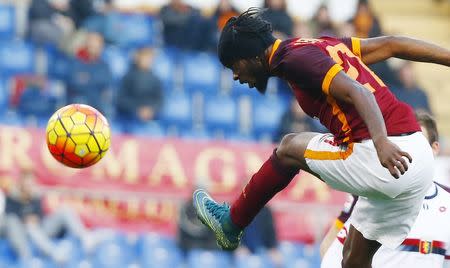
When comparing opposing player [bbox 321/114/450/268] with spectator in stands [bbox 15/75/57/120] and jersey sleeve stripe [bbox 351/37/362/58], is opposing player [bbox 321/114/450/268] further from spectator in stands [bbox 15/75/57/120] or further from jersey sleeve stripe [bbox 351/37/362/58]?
spectator in stands [bbox 15/75/57/120]

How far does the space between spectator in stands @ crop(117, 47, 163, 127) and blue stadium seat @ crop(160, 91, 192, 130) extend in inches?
8.5

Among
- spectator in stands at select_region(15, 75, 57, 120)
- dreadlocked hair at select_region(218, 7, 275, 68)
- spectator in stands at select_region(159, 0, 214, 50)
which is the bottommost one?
spectator in stands at select_region(15, 75, 57, 120)

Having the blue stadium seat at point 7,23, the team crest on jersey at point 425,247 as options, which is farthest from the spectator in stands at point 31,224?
the team crest on jersey at point 425,247

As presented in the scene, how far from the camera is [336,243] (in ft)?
23.2

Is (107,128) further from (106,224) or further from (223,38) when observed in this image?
(106,224)

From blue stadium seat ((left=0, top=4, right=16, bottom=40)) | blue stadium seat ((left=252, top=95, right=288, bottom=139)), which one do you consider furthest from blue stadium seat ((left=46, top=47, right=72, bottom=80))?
blue stadium seat ((left=252, top=95, right=288, bottom=139))

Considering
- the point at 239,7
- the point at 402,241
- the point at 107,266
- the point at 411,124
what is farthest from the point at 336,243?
the point at 239,7

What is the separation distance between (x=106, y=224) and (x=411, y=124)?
7.47 metres

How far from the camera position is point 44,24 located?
1484cm

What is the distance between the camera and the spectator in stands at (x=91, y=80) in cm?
1399

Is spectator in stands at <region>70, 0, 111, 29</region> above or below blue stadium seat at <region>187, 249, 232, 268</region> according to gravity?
above

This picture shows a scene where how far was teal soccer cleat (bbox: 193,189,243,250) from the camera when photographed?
630cm

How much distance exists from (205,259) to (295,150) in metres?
6.47

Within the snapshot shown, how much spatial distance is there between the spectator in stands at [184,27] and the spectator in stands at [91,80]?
1.34 meters
